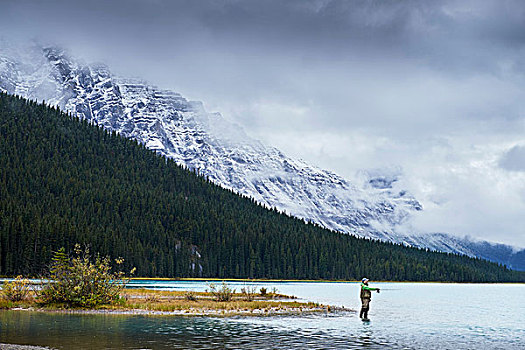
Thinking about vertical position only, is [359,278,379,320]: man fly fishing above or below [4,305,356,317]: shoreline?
above

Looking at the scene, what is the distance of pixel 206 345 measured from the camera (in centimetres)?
3447

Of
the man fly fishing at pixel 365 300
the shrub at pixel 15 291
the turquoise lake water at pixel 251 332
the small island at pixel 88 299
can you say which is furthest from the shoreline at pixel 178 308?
the man fly fishing at pixel 365 300

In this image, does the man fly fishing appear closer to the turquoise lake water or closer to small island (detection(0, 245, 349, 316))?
the turquoise lake water

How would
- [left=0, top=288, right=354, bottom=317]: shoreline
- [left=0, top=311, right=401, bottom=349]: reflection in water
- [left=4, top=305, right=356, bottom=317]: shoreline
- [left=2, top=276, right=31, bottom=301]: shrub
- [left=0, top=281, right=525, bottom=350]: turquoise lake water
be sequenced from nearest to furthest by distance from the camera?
[left=0, top=311, right=401, bottom=349]: reflection in water, [left=0, top=281, right=525, bottom=350]: turquoise lake water, [left=4, top=305, right=356, bottom=317]: shoreline, [left=0, top=288, right=354, bottom=317]: shoreline, [left=2, top=276, right=31, bottom=301]: shrub

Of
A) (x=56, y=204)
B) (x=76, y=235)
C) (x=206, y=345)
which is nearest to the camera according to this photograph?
(x=206, y=345)

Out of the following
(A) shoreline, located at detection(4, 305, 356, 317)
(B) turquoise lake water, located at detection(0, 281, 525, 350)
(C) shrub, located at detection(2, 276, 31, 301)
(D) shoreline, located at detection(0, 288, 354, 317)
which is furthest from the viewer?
(C) shrub, located at detection(2, 276, 31, 301)

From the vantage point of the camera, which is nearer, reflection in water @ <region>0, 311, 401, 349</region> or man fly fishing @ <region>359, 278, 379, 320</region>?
reflection in water @ <region>0, 311, 401, 349</region>

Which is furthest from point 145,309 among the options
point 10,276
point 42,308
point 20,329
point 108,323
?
point 10,276

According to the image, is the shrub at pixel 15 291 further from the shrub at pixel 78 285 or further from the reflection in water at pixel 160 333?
the reflection in water at pixel 160 333

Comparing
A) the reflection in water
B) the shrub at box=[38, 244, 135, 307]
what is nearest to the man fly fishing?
the reflection in water

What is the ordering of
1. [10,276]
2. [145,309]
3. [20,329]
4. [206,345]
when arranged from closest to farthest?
[206,345], [20,329], [145,309], [10,276]

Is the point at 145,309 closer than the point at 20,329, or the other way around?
the point at 20,329

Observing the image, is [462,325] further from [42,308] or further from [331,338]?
[42,308]

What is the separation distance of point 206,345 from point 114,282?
25064 millimetres
